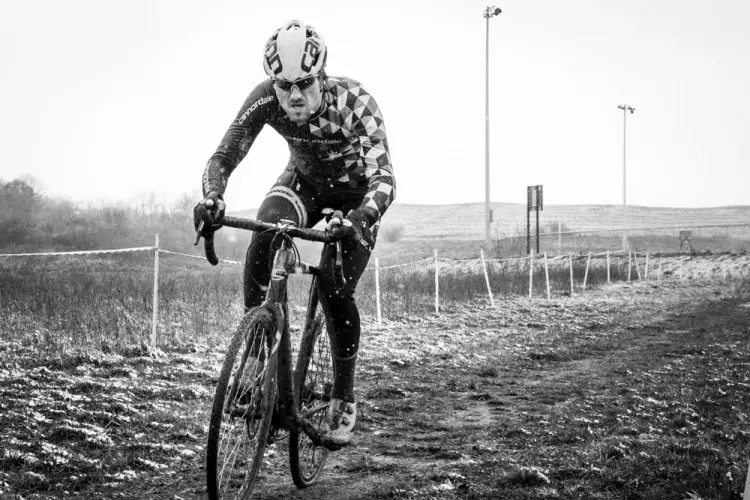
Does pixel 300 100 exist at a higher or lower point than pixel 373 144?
higher

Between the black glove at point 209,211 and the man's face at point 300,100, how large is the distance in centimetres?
82

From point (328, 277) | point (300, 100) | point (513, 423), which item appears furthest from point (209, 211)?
point (513, 423)

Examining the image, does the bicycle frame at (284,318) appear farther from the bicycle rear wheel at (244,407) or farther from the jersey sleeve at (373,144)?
the jersey sleeve at (373,144)

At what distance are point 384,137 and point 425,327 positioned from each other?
30.4 feet

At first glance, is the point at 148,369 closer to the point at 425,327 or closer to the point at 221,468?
the point at 221,468

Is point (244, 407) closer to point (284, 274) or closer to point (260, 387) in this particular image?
point (260, 387)

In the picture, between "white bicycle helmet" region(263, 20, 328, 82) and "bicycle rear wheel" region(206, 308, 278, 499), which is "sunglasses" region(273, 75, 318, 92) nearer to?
"white bicycle helmet" region(263, 20, 328, 82)

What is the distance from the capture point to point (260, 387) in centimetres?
312

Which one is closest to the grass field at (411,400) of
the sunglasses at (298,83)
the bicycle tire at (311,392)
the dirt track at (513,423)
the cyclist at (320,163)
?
the dirt track at (513,423)

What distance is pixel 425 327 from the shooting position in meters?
12.9

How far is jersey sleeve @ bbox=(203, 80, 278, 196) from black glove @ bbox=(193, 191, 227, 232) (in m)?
0.47

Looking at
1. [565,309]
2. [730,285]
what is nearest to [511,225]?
[730,285]

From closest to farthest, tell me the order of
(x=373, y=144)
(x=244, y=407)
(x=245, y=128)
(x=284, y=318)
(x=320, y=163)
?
(x=244, y=407), (x=284, y=318), (x=245, y=128), (x=373, y=144), (x=320, y=163)

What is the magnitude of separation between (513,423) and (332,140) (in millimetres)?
2736
